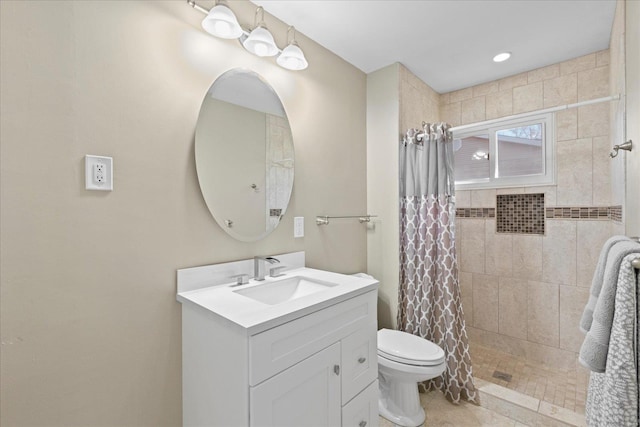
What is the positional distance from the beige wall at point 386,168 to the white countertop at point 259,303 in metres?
0.88

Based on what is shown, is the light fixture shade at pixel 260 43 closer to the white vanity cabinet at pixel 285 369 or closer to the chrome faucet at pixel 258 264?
the chrome faucet at pixel 258 264

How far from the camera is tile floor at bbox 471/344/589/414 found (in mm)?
1932

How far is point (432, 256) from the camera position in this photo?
2088 millimetres

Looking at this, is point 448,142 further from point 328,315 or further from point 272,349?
point 272,349

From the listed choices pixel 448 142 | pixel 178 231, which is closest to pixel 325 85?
pixel 448 142

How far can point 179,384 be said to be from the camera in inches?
49.8

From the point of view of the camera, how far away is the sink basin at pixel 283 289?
4.66ft

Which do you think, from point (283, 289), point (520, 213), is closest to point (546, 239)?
point (520, 213)

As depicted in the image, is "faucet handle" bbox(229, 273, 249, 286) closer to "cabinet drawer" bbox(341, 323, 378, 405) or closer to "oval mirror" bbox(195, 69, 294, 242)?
"oval mirror" bbox(195, 69, 294, 242)

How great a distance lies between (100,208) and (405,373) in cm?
170

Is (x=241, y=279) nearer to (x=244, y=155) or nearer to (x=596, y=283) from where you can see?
(x=244, y=155)

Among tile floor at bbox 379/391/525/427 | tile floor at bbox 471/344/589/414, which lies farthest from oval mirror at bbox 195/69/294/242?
tile floor at bbox 471/344/589/414

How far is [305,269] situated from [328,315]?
1.96 ft

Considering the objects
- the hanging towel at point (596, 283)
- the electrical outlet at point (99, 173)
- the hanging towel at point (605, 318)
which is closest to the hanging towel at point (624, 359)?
the hanging towel at point (605, 318)
